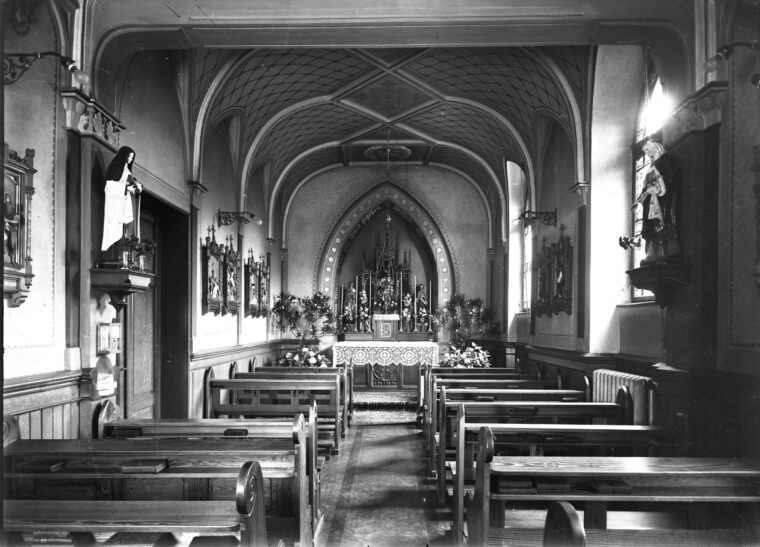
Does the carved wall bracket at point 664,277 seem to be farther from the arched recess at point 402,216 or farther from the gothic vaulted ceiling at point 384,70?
the arched recess at point 402,216

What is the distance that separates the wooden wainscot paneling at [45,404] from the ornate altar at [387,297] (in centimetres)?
941

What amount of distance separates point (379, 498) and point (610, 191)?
4.71 metres

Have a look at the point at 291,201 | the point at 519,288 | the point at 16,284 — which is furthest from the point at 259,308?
the point at 16,284

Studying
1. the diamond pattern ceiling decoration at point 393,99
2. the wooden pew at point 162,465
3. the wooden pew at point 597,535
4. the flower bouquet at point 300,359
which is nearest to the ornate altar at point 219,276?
the diamond pattern ceiling decoration at point 393,99

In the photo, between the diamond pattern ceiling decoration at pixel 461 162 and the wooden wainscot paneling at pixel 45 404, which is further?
the diamond pattern ceiling decoration at pixel 461 162

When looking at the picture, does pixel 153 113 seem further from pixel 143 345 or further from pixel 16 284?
pixel 16 284

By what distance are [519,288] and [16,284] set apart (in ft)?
33.3

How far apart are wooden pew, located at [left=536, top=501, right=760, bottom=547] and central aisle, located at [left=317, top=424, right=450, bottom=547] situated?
1.88 metres

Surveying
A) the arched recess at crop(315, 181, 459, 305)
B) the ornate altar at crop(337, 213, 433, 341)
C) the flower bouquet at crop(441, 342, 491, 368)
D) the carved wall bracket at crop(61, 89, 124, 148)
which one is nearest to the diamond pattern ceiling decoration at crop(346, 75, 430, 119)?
the ornate altar at crop(337, 213, 433, 341)

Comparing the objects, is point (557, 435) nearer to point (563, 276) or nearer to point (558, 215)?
point (563, 276)

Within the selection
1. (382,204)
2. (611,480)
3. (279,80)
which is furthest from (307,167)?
(611,480)

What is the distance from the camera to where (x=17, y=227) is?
13.5 ft

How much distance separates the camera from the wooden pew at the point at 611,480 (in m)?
3.26

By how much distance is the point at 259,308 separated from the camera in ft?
39.6
